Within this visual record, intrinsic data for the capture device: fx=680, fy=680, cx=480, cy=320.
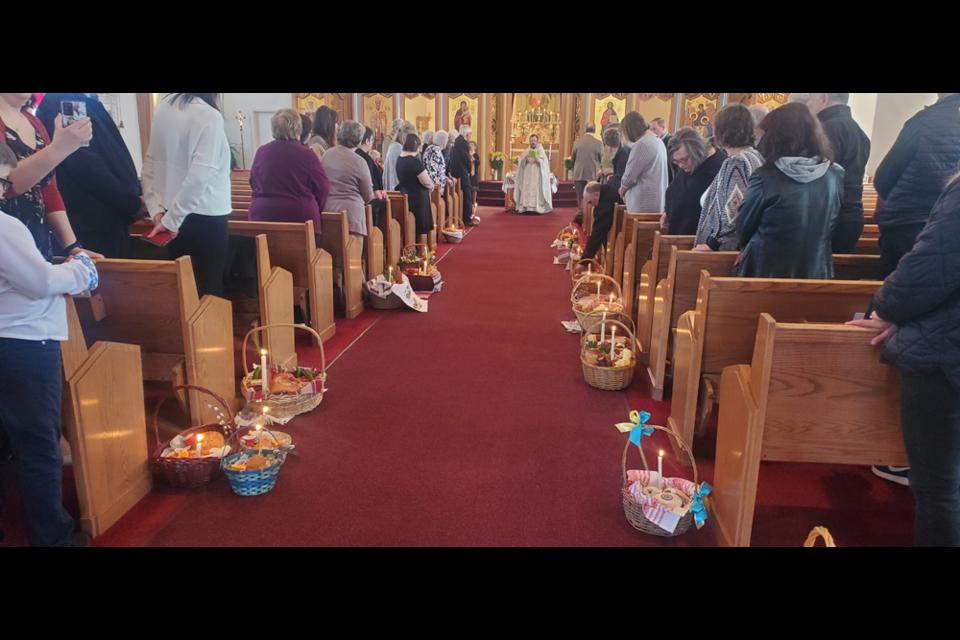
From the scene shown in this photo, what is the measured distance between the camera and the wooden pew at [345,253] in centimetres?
497

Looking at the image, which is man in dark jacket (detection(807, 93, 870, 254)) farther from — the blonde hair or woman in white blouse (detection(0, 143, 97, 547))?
woman in white blouse (detection(0, 143, 97, 547))

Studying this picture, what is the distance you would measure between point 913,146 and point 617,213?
9.78 feet

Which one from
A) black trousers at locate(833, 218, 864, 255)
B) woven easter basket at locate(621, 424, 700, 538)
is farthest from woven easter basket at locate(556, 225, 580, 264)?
woven easter basket at locate(621, 424, 700, 538)

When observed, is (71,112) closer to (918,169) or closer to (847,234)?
(918,169)

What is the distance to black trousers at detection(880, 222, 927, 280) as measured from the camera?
279 centimetres

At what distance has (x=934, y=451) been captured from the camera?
6.29 ft

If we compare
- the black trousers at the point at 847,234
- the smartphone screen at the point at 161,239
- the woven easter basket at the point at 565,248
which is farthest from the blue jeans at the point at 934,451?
the woven easter basket at the point at 565,248

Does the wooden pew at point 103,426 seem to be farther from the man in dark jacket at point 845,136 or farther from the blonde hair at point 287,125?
the man in dark jacket at point 845,136

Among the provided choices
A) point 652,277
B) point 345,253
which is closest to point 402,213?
point 345,253

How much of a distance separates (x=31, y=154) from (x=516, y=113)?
1555cm

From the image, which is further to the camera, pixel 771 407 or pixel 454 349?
pixel 454 349
